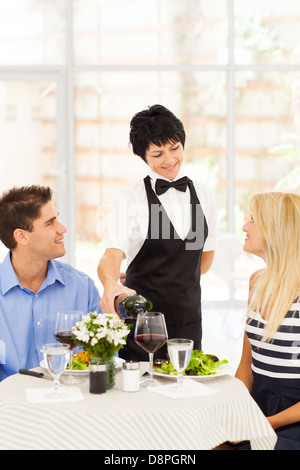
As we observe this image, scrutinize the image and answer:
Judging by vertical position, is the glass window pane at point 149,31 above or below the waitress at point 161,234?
above

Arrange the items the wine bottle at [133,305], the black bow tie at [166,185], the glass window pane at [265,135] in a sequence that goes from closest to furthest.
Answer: the wine bottle at [133,305] → the black bow tie at [166,185] → the glass window pane at [265,135]

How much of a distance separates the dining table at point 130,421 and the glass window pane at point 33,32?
5831 millimetres

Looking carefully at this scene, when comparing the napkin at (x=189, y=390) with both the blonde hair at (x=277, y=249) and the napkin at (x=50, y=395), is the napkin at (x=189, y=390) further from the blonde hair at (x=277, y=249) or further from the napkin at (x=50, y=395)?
the blonde hair at (x=277, y=249)

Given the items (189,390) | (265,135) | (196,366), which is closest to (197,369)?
(196,366)

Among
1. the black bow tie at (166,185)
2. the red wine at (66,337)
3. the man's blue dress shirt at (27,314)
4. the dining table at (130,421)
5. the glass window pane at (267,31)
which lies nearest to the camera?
the dining table at (130,421)

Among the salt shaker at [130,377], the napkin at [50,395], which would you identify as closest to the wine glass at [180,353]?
the salt shaker at [130,377]

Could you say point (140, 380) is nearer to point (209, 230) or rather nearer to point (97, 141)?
point (209, 230)

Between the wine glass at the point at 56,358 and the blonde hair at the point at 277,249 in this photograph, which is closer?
the wine glass at the point at 56,358

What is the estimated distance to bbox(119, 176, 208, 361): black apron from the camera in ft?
9.79

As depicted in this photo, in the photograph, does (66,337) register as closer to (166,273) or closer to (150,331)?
(150,331)

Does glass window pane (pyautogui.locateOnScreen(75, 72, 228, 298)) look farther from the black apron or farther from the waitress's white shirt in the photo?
the black apron

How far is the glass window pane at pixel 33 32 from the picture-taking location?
7.23 metres

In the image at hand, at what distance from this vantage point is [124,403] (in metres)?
1.89

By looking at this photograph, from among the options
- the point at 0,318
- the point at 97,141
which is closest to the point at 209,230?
the point at 0,318
